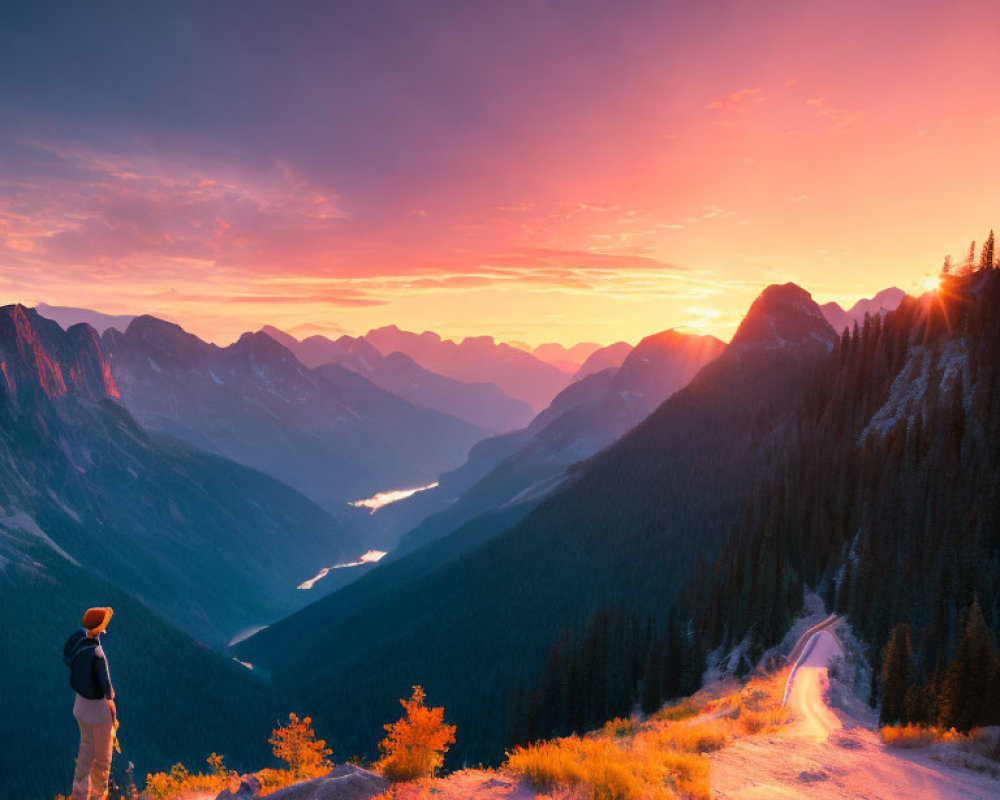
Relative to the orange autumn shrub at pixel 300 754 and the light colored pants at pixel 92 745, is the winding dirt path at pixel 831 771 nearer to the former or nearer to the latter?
the orange autumn shrub at pixel 300 754

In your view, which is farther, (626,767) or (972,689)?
(972,689)

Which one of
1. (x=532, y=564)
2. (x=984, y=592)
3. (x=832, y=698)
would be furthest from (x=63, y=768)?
(x=984, y=592)

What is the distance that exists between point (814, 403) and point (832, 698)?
116m

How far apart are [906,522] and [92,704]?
79.3 m

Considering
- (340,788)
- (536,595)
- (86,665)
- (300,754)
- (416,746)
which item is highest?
(86,665)

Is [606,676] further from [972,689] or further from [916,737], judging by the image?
[916,737]

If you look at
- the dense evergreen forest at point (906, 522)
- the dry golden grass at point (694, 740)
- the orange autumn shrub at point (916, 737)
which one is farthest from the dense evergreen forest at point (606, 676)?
the dry golden grass at point (694, 740)

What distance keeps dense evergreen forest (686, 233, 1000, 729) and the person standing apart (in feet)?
124

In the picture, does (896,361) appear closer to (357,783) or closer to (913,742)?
(913,742)

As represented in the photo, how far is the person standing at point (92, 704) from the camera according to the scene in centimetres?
1589

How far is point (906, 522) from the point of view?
6988 centimetres

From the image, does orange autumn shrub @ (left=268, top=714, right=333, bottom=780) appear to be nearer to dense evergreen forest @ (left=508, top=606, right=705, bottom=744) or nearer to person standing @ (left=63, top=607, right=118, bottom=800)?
person standing @ (left=63, top=607, right=118, bottom=800)

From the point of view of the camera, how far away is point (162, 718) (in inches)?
6678

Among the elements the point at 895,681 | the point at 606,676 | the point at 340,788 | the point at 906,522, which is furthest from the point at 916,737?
the point at 606,676
